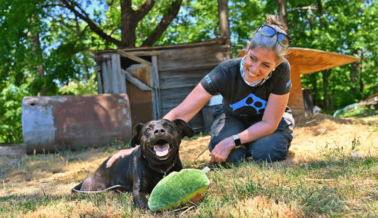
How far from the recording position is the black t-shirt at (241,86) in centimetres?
362

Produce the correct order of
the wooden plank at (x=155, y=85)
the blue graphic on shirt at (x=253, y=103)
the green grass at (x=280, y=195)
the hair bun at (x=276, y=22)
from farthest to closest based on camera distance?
1. the wooden plank at (x=155, y=85)
2. the blue graphic on shirt at (x=253, y=103)
3. the hair bun at (x=276, y=22)
4. the green grass at (x=280, y=195)

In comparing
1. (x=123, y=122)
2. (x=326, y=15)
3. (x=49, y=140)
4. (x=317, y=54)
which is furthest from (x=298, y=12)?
(x=49, y=140)

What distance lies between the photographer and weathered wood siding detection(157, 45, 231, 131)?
399 inches

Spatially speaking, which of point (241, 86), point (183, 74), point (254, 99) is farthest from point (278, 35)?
point (183, 74)

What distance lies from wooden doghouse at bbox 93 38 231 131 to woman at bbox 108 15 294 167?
6008 mm

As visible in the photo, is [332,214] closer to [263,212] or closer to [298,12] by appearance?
[263,212]

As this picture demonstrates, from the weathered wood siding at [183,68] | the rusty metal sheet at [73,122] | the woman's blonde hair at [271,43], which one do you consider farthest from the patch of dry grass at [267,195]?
the weathered wood siding at [183,68]

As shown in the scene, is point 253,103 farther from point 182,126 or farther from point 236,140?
point 182,126

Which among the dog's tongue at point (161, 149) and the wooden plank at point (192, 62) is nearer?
the dog's tongue at point (161, 149)

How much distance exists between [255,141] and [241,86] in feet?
2.39

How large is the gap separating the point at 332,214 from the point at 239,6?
16.9 metres

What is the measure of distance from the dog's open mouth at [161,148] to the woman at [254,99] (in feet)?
2.09

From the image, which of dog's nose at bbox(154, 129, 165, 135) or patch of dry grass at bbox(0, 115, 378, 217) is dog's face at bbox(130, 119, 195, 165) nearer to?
dog's nose at bbox(154, 129, 165, 135)

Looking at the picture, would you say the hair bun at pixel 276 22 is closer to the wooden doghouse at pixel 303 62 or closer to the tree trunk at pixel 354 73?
the wooden doghouse at pixel 303 62
